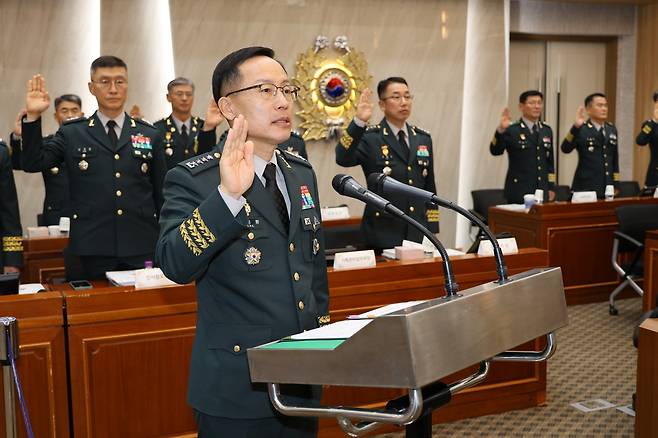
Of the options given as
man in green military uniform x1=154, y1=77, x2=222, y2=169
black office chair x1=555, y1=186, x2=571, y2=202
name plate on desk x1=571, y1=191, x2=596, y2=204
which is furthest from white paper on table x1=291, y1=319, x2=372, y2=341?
black office chair x1=555, y1=186, x2=571, y2=202

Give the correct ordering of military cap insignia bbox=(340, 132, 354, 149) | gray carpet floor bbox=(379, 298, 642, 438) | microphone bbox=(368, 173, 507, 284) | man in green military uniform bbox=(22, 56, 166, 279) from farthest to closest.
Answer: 1. military cap insignia bbox=(340, 132, 354, 149)
2. man in green military uniform bbox=(22, 56, 166, 279)
3. gray carpet floor bbox=(379, 298, 642, 438)
4. microphone bbox=(368, 173, 507, 284)

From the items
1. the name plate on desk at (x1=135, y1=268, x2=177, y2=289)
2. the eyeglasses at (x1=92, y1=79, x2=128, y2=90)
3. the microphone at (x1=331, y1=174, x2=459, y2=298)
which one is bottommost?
the name plate on desk at (x1=135, y1=268, x2=177, y2=289)

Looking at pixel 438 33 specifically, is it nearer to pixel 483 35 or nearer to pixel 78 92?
pixel 483 35

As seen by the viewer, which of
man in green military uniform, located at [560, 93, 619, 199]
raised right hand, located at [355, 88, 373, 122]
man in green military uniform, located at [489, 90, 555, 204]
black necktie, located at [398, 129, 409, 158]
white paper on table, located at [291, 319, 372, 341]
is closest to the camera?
white paper on table, located at [291, 319, 372, 341]

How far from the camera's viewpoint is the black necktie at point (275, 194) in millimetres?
1792

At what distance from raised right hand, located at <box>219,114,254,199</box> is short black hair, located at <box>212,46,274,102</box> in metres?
0.26

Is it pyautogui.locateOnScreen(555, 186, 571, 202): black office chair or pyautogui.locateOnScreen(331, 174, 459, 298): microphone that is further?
pyautogui.locateOnScreen(555, 186, 571, 202): black office chair

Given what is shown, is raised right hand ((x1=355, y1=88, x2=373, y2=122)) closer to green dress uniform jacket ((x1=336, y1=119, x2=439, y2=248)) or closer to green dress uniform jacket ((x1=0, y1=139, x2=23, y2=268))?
green dress uniform jacket ((x1=336, y1=119, x2=439, y2=248))

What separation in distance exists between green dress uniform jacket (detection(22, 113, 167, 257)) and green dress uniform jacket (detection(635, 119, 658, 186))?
5468 mm

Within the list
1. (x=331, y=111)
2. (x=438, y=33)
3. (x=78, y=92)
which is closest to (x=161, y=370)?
(x=78, y=92)

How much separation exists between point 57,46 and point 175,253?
6226 mm

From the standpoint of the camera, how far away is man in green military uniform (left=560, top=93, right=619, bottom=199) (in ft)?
24.7

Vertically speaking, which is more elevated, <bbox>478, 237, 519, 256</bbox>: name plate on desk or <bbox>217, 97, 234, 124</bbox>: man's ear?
<bbox>217, 97, 234, 124</bbox>: man's ear

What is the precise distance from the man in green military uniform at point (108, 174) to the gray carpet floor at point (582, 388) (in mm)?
1583
